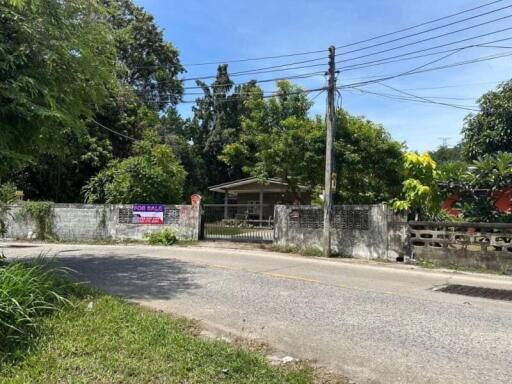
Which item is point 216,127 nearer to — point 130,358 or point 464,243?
point 464,243

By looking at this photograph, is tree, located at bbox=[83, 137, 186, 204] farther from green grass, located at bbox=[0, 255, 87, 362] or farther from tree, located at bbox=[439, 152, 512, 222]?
green grass, located at bbox=[0, 255, 87, 362]

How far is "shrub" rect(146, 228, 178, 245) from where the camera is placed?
20141mm

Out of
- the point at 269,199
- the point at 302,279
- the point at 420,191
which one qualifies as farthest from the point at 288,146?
the point at 269,199

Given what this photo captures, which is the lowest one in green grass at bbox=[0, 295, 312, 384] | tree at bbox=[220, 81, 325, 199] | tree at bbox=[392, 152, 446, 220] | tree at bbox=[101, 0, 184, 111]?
green grass at bbox=[0, 295, 312, 384]

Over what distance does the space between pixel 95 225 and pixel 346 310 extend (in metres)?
16.7

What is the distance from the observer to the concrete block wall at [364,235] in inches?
615

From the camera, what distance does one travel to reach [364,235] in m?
16.4

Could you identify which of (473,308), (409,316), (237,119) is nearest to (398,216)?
(473,308)

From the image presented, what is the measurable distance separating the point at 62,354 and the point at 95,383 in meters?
0.74

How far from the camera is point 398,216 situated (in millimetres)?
15688

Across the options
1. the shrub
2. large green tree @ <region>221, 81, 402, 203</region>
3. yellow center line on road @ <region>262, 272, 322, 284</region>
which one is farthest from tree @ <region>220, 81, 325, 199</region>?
yellow center line on road @ <region>262, 272, 322, 284</region>

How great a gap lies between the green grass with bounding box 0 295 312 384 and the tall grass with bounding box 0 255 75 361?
0.18 meters

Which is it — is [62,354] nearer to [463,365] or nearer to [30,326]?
[30,326]

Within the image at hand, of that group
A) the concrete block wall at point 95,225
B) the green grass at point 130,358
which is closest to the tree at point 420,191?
the concrete block wall at point 95,225
